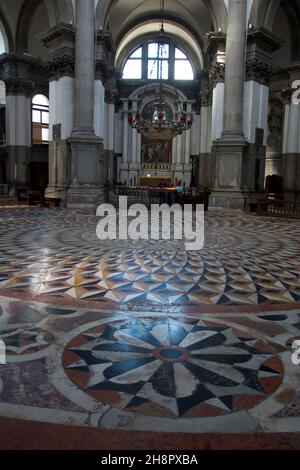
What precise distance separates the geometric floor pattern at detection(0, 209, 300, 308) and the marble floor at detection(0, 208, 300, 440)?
2 cm

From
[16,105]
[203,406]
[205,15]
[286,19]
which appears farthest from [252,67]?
[203,406]

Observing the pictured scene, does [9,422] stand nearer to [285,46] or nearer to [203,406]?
[203,406]

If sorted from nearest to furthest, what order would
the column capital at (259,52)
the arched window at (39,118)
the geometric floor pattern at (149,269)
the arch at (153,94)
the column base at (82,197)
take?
the geometric floor pattern at (149,269) → the column base at (82,197) → the column capital at (259,52) → the arched window at (39,118) → the arch at (153,94)

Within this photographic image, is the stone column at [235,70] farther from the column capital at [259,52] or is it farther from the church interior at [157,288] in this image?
the column capital at [259,52]

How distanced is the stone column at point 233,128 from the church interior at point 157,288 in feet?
0.17

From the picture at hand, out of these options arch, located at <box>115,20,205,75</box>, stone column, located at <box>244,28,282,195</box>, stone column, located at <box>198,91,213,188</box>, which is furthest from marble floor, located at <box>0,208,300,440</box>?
arch, located at <box>115,20,205,75</box>

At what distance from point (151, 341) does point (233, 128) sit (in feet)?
44.6

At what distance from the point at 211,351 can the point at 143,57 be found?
3110 cm

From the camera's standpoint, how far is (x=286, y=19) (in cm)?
1959

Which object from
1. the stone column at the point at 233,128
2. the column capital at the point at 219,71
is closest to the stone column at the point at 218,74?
the column capital at the point at 219,71

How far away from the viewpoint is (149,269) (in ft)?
17.1

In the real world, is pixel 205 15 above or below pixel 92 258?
above

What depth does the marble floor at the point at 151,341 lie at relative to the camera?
2020 millimetres
